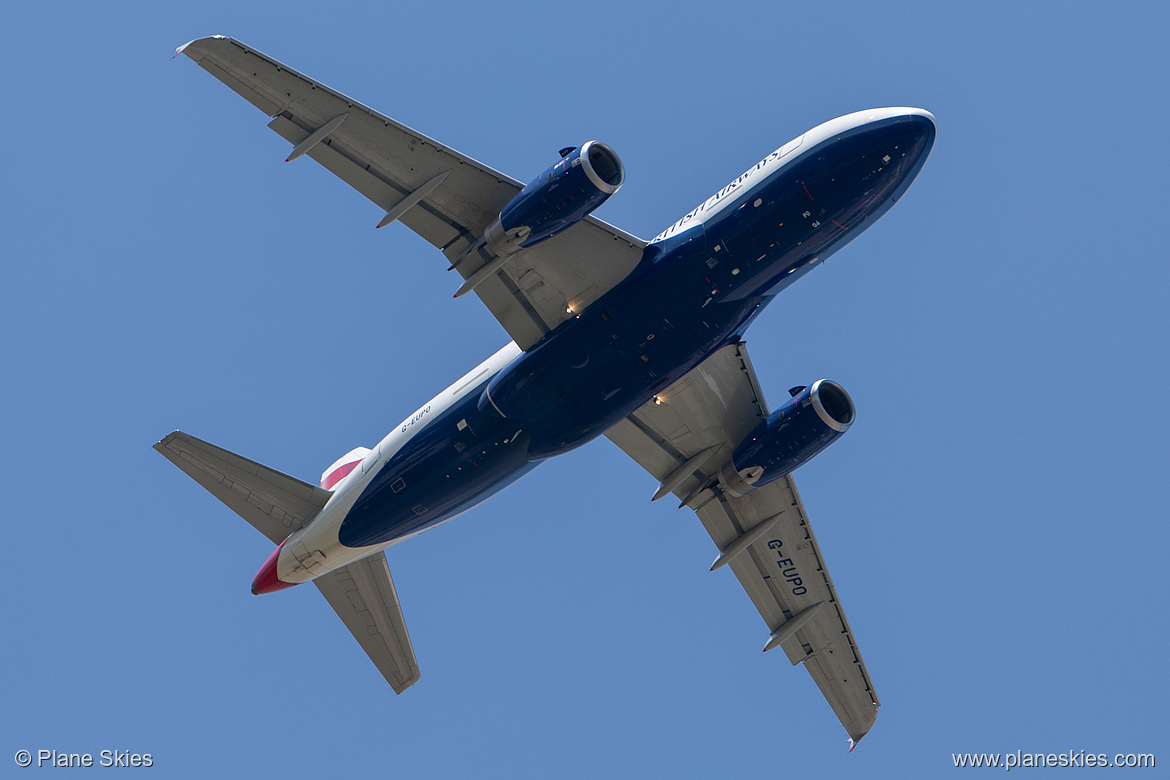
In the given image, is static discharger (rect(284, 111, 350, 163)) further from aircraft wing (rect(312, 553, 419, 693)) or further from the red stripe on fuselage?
aircraft wing (rect(312, 553, 419, 693))

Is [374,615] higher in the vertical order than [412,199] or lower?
lower

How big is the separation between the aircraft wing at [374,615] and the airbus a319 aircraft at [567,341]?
0.06 m

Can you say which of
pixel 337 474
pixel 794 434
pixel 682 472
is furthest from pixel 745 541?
pixel 337 474

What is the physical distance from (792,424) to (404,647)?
12913 mm

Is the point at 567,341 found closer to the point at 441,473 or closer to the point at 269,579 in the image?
the point at 441,473

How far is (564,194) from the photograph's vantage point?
28.2 metres

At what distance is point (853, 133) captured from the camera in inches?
1128

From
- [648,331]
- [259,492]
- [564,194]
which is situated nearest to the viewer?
[564,194]

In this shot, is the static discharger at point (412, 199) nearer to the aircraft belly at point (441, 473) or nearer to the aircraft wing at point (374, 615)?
the aircraft belly at point (441, 473)

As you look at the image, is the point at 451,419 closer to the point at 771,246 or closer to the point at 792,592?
the point at 771,246

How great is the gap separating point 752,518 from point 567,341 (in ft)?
30.8

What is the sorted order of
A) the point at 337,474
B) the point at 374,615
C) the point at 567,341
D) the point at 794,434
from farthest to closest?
the point at 374,615 → the point at 337,474 → the point at 794,434 → the point at 567,341

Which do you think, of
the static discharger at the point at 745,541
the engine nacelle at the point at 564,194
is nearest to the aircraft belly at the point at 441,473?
the engine nacelle at the point at 564,194

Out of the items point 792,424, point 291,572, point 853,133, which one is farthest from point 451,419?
point 853,133
